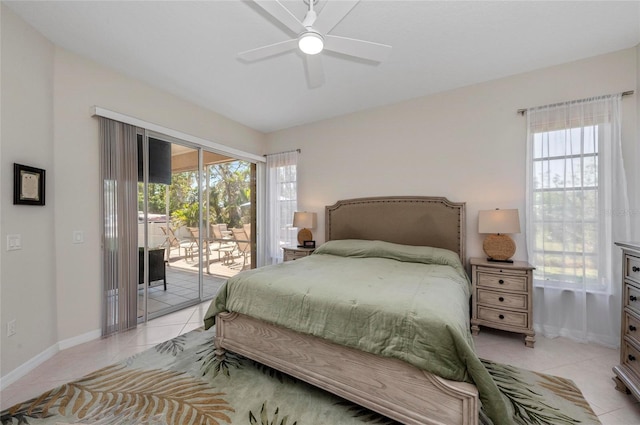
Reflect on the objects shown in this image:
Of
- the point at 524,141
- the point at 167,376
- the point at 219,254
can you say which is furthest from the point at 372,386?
A: the point at 219,254

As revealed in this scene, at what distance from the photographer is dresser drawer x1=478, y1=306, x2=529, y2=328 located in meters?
2.44

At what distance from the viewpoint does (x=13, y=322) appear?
1.96m

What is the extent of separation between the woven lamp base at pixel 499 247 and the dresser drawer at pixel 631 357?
3.45 ft

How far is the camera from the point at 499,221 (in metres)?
2.67

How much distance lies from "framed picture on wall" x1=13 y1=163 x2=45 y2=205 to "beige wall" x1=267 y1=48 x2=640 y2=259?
311 centimetres

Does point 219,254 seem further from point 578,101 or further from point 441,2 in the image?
point 578,101

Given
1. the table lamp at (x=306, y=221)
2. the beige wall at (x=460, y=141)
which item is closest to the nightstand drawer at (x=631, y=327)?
the beige wall at (x=460, y=141)

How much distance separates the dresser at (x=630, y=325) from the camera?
1.65m

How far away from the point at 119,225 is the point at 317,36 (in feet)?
8.96

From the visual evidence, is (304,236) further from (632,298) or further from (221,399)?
(632,298)

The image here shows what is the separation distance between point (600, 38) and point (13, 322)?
543cm

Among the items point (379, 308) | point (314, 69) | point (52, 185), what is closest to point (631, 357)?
point (379, 308)

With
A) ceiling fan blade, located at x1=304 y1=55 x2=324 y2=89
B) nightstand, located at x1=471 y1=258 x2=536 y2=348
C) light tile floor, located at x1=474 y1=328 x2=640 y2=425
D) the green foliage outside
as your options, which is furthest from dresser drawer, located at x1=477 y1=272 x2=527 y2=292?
the green foliage outside

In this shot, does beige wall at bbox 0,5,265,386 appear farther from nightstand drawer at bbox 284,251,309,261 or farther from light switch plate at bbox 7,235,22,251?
nightstand drawer at bbox 284,251,309,261
